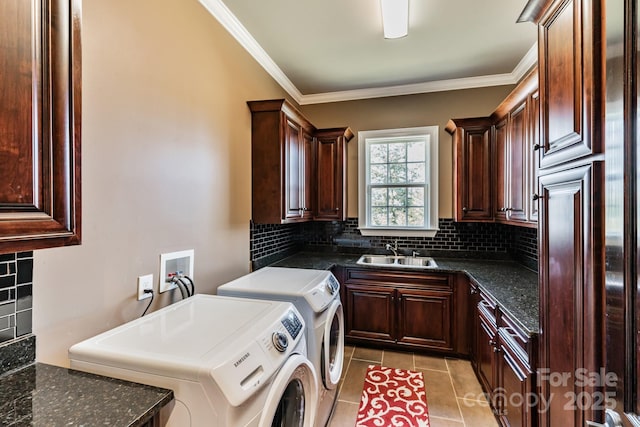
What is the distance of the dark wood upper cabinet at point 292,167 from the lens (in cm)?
246

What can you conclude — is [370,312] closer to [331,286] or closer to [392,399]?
[392,399]

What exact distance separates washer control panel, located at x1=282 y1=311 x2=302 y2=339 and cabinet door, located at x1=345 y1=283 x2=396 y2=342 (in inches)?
64.1

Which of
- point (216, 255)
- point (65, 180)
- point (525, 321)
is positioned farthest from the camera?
point (216, 255)

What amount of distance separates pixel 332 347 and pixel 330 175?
184 centimetres

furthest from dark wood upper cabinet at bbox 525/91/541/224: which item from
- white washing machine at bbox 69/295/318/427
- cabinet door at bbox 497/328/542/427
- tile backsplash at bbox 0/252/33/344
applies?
tile backsplash at bbox 0/252/33/344

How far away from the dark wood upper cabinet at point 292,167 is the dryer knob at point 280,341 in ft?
4.50

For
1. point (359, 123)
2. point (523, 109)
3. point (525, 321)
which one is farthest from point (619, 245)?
point (359, 123)

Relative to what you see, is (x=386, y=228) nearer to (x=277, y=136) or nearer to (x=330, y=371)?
(x=277, y=136)

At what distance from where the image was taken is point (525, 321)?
1.46 metres

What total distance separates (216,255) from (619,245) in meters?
2.00

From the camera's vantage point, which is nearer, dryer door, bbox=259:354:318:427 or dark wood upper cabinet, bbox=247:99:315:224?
dryer door, bbox=259:354:318:427

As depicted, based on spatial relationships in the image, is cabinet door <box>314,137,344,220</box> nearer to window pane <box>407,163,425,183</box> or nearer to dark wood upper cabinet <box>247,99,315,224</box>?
dark wood upper cabinet <box>247,99,315,224</box>

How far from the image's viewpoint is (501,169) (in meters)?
2.58

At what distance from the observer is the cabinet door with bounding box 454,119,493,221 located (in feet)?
9.15
